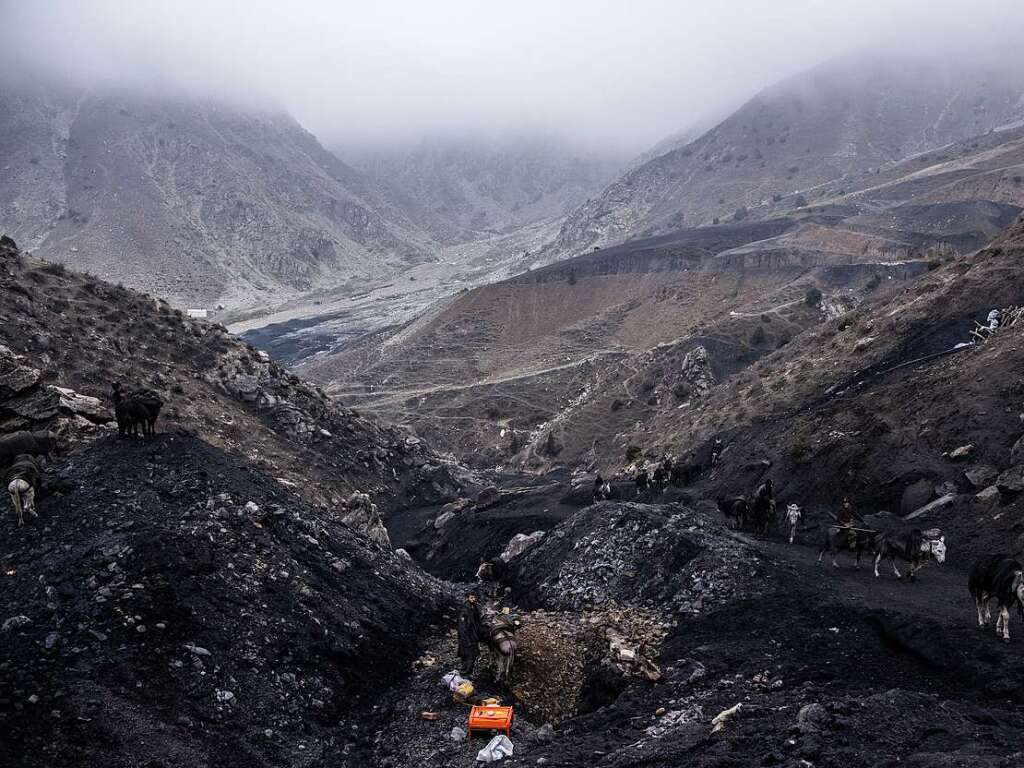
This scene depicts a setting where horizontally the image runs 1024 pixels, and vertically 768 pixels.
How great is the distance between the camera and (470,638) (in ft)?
39.0

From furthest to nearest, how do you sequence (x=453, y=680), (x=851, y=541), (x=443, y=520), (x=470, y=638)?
(x=443, y=520)
(x=851, y=541)
(x=470, y=638)
(x=453, y=680)

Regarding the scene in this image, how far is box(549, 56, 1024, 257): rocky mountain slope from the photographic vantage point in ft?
401

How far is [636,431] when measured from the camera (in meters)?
42.6

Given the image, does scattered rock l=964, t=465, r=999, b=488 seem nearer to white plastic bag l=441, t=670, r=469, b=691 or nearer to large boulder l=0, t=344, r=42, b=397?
white plastic bag l=441, t=670, r=469, b=691

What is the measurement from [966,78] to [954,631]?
548ft

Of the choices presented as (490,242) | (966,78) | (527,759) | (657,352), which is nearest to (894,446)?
(527,759)

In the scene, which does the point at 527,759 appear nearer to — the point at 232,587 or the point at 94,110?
the point at 232,587

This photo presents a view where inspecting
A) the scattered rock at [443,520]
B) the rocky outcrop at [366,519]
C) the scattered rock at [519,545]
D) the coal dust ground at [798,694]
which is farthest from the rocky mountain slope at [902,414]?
the rocky outcrop at [366,519]

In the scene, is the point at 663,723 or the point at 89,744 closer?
the point at 89,744

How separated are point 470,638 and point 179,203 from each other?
149964 mm

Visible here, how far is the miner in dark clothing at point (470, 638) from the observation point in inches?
468

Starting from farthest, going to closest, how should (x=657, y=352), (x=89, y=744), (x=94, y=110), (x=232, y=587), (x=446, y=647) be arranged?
1. (x=94, y=110)
2. (x=657, y=352)
3. (x=446, y=647)
4. (x=232, y=587)
5. (x=89, y=744)

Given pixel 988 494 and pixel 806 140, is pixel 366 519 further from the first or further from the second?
pixel 806 140

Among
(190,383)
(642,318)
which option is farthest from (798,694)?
(642,318)
